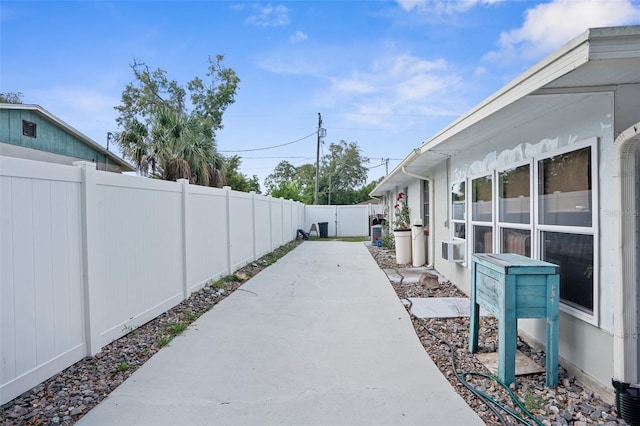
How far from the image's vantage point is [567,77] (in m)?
2.33

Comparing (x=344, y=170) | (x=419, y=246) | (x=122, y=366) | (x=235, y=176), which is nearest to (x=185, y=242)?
(x=122, y=366)

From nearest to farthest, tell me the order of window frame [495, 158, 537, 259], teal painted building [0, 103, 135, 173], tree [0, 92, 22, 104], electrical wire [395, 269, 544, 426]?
electrical wire [395, 269, 544, 426]
window frame [495, 158, 537, 259]
teal painted building [0, 103, 135, 173]
tree [0, 92, 22, 104]

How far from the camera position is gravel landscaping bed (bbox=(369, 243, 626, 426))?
2.42m

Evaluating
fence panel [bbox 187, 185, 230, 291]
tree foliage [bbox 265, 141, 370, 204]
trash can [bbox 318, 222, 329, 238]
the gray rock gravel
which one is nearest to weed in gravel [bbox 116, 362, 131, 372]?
the gray rock gravel

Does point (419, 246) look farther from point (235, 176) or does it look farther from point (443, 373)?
point (235, 176)

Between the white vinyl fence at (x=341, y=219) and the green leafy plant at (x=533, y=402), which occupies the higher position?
the white vinyl fence at (x=341, y=219)

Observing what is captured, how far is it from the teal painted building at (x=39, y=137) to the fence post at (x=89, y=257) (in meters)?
8.10

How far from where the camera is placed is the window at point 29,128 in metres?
9.84

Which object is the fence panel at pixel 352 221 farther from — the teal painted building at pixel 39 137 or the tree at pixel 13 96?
the tree at pixel 13 96

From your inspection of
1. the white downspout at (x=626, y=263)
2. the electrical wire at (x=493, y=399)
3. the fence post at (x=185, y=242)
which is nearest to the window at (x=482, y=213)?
the electrical wire at (x=493, y=399)

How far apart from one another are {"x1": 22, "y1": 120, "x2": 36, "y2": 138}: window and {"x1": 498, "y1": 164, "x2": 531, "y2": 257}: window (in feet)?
39.7

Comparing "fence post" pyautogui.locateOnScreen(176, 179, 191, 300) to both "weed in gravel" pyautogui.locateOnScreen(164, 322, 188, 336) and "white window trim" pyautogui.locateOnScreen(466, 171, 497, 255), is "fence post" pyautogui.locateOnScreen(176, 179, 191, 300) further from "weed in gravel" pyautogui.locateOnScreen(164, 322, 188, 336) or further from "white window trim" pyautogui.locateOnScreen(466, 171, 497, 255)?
"white window trim" pyautogui.locateOnScreen(466, 171, 497, 255)

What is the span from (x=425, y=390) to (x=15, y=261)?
3.27 m

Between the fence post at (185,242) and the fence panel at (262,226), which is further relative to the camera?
the fence panel at (262,226)
